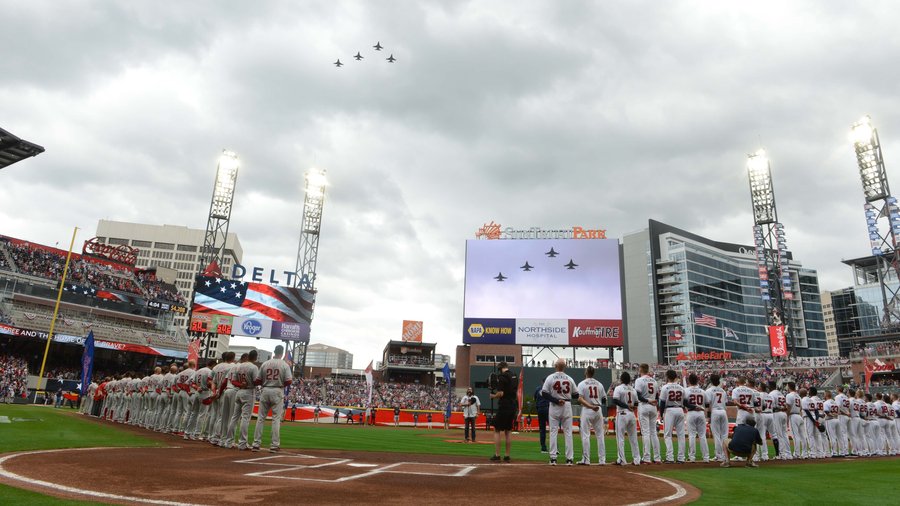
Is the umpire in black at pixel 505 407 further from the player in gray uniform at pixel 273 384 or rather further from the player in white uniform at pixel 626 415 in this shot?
the player in gray uniform at pixel 273 384

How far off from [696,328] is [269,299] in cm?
8238

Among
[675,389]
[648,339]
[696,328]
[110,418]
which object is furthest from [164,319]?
[696,328]

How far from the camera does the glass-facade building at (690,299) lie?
104m

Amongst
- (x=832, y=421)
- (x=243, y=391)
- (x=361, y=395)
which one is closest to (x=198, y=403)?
(x=243, y=391)

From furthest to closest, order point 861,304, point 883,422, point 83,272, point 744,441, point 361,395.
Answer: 1. point 861,304
2. point 83,272
3. point 361,395
4. point 883,422
5. point 744,441

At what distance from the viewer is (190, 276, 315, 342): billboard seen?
52.1 metres

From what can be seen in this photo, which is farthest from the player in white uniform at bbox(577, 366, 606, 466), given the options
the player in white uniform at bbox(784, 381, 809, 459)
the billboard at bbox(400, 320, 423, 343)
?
the billboard at bbox(400, 320, 423, 343)

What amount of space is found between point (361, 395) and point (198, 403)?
47149mm

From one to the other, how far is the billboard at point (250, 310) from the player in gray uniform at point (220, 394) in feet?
137

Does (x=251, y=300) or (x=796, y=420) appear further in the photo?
(x=251, y=300)

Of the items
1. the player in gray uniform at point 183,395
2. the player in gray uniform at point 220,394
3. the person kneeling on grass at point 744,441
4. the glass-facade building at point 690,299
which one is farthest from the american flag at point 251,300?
the glass-facade building at point 690,299

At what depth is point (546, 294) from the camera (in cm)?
5994

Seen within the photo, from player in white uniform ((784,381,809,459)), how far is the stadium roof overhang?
3885cm

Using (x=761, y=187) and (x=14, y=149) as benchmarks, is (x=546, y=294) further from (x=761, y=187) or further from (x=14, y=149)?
(x=14, y=149)
